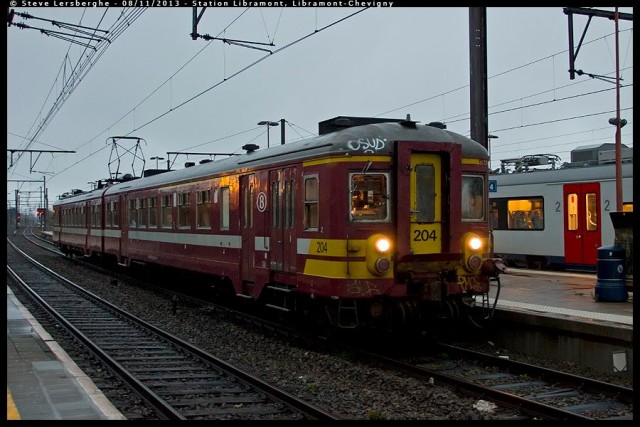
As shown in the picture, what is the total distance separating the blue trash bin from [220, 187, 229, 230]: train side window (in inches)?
278

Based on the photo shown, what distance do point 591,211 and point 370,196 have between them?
11172mm

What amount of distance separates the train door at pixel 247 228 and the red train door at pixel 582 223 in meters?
10.4

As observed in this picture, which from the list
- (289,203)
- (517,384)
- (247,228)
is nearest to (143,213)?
(247,228)

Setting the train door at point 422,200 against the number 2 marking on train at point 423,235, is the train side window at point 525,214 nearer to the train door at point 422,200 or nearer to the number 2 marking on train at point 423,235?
the train door at point 422,200

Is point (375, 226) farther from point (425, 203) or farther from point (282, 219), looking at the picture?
point (282, 219)

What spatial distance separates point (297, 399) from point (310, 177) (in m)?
4.02

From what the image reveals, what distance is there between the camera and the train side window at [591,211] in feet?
63.3

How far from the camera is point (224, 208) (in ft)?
48.3

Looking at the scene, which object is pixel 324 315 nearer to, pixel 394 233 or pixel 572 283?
pixel 394 233

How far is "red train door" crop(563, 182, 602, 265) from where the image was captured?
19.3m

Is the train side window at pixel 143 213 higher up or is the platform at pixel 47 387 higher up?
the train side window at pixel 143 213

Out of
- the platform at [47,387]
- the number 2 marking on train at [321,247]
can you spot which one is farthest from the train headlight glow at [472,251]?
the platform at [47,387]

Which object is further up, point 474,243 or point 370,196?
point 370,196

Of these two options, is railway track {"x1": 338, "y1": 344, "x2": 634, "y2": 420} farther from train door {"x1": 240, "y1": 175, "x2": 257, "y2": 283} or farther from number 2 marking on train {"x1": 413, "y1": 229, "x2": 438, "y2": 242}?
train door {"x1": 240, "y1": 175, "x2": 257, "y2": 283}
